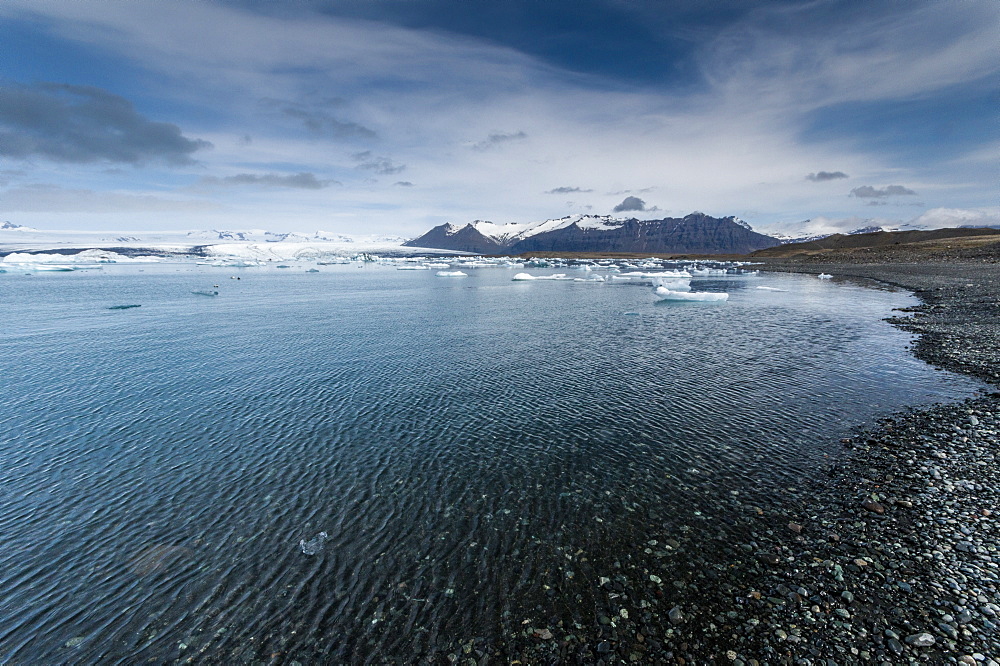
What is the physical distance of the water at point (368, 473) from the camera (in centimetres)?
820

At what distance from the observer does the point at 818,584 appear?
833 cm

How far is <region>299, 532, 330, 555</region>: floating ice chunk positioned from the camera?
387 inches

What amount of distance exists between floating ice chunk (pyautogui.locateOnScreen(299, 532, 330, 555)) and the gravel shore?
14.0 ft

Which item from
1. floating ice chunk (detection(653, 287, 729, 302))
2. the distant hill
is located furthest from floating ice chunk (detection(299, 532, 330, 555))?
the distant hill

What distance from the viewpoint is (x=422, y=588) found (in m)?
8.69

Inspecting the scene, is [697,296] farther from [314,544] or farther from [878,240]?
[878,240]

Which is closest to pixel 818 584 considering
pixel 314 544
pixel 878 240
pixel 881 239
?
pixel 314 544

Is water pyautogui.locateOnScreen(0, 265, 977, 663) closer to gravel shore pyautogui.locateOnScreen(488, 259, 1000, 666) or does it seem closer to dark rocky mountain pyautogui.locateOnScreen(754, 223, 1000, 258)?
gravel shore pyautogui.locateOnScreen(488, 259, 1000, 666)

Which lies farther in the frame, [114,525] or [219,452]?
[219,452]

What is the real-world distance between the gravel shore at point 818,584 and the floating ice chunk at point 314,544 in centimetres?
428

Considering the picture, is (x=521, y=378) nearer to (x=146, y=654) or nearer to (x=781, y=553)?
(x=781, y=553)

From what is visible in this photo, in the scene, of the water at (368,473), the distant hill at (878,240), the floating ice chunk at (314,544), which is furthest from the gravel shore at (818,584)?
the distant hill at (878,240)

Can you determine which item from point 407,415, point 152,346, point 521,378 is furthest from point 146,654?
point 152,346

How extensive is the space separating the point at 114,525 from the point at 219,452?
3698 millimetres
